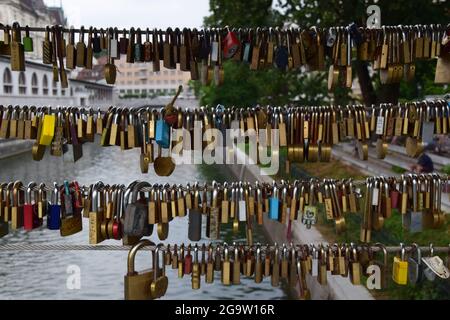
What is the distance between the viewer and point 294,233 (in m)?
11.5

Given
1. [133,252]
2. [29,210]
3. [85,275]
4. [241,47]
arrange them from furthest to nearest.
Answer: [85,275] < [241,47] < [29,210] < [133,252]

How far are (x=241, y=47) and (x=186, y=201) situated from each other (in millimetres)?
1122

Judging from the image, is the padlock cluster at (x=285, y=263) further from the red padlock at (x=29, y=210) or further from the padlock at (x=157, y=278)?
the red padlock at (x=29, y=210)

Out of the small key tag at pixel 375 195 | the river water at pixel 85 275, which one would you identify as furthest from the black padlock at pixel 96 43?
the river water at pixel 85 275

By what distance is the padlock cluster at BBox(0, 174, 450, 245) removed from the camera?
11.4ft

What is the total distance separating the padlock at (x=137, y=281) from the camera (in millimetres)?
3316

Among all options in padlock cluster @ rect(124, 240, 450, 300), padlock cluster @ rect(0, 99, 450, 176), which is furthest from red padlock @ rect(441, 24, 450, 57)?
padlock cluster @ rect(124, 240, 450, 300)

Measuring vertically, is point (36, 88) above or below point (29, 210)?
above

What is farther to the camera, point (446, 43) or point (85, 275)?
point (85, 275)

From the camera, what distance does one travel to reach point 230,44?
3572 mm

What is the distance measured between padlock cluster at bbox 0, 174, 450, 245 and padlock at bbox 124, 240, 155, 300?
0.15 metres

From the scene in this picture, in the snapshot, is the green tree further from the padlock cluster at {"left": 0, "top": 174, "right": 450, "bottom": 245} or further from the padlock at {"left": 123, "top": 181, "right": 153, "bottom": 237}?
the padlock at {"left": 123, "top": 181, "right": 153, "bottom": 237}

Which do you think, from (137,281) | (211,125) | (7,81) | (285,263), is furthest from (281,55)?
(7,81)

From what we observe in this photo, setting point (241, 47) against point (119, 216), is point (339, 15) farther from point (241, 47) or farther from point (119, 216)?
point (119, 216)
